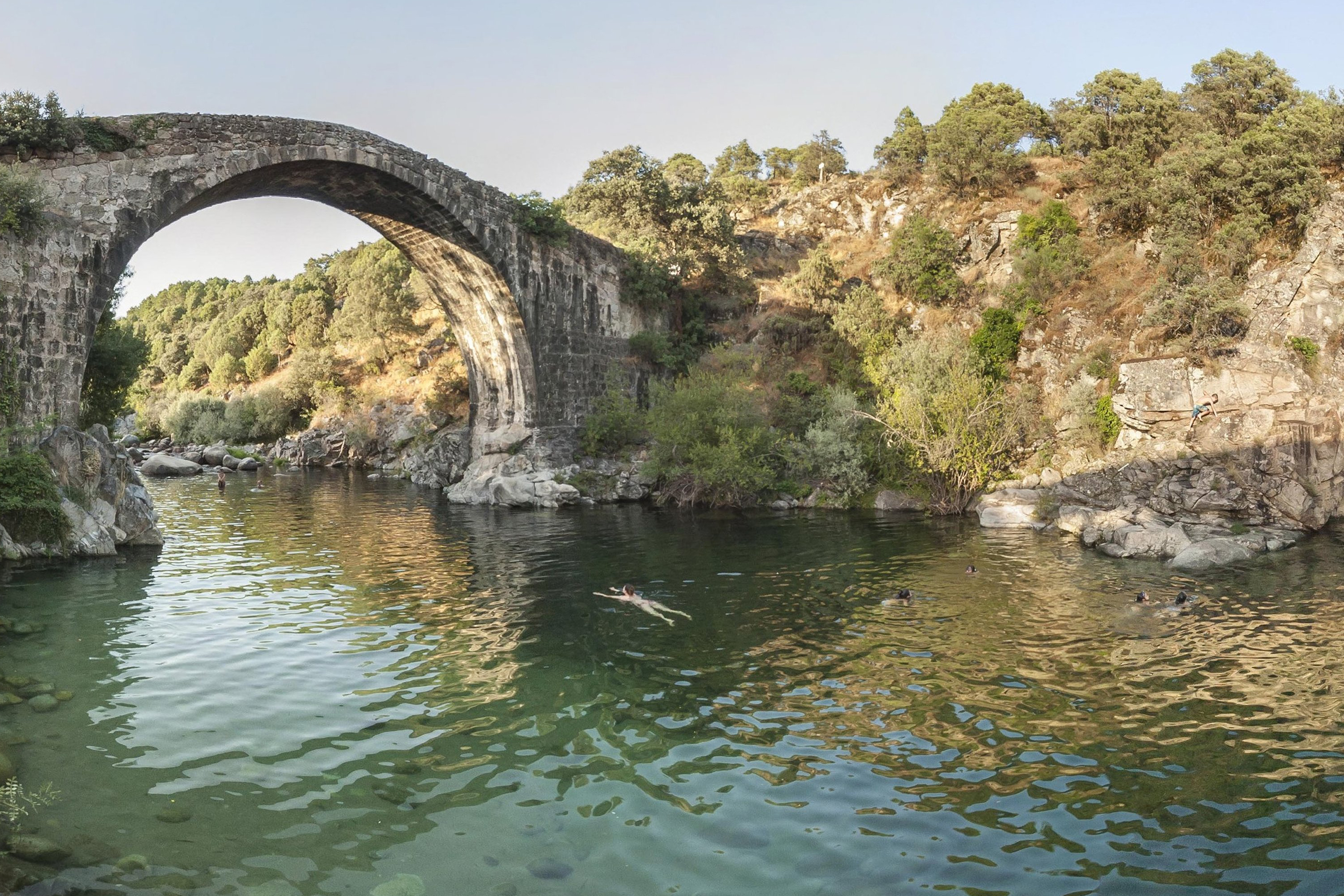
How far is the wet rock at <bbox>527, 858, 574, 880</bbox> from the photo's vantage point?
5.91 meters

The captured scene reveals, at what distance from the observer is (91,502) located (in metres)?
18.6

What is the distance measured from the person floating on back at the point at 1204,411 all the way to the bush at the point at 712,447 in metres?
12.4

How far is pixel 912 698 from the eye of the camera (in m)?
9.55

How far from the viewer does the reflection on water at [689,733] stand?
6.06m

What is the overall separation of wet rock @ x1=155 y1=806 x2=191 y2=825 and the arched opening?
55.9 ft

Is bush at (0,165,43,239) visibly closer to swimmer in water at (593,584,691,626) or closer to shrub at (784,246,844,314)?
swimmer in water at (593,584,691,626)

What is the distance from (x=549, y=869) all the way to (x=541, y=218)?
29674 mm

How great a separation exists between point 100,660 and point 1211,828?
39.3 feet

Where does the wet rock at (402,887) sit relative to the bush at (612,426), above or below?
below

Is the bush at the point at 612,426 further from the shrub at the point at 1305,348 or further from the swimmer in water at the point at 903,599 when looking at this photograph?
the shrub at the point at 1305,348

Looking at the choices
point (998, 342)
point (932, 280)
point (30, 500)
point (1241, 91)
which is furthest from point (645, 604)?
point (1241, 91)

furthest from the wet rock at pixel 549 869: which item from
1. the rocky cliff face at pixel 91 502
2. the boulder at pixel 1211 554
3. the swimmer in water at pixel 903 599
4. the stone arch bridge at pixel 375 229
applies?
the stone arch bridge at pixel 375 229

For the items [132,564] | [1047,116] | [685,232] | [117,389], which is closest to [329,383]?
[685,232]

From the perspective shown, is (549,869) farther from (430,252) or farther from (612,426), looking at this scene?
(430,252)
